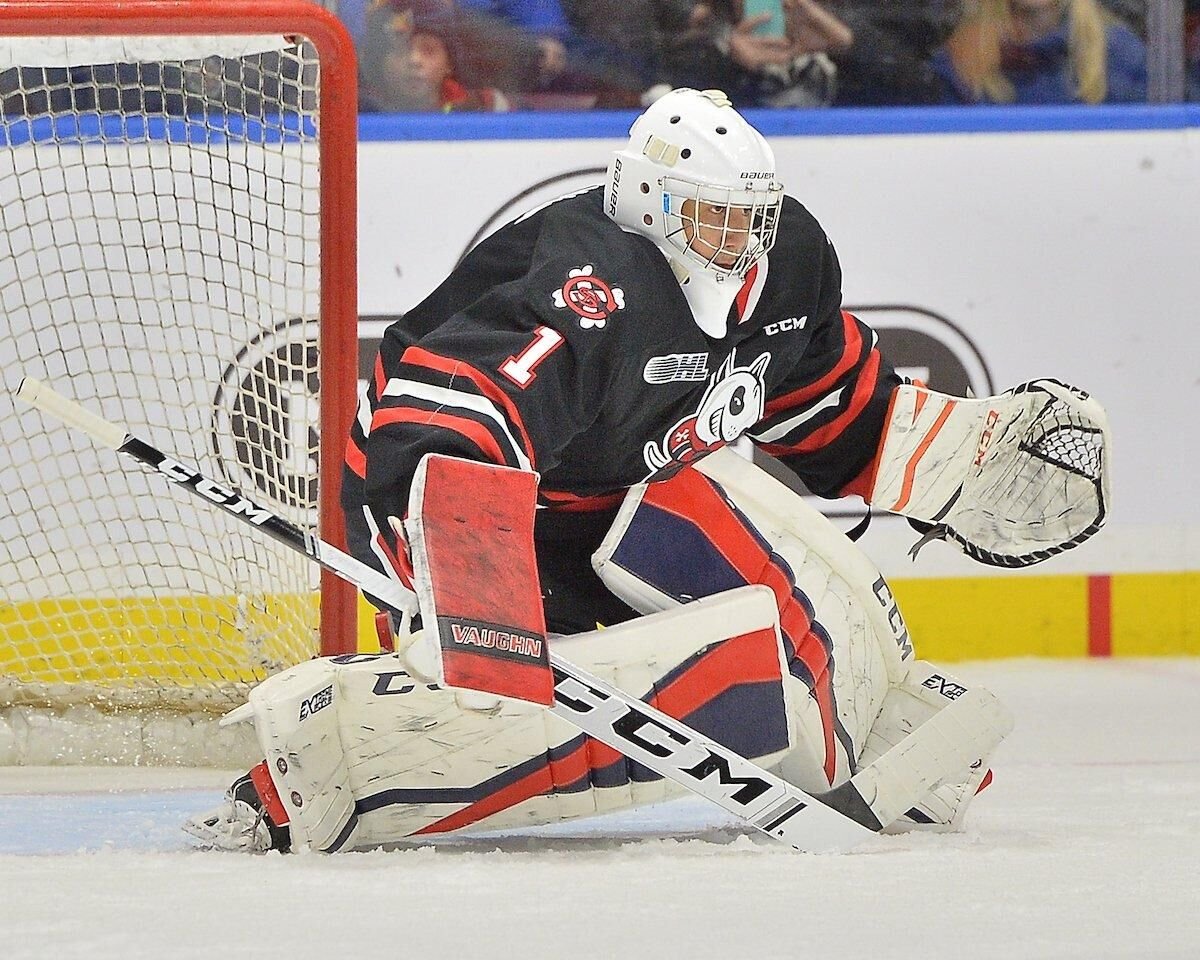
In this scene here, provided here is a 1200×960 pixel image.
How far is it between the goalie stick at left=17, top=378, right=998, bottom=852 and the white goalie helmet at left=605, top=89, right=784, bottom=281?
47 centimetres

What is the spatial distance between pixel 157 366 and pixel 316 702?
1.09 meters

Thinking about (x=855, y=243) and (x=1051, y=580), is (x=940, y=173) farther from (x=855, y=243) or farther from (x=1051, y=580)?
(x=1051, y=580)

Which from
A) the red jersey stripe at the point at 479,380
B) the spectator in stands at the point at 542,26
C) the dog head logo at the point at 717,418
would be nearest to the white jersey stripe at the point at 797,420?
the dog head logo at the point at 717,418

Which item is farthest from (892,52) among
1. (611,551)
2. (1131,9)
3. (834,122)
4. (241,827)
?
(241,827)

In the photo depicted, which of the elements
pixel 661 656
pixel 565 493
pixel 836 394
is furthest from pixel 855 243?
pixel 661 656

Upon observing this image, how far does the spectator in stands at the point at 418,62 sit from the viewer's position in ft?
10.2

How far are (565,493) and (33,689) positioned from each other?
94cm

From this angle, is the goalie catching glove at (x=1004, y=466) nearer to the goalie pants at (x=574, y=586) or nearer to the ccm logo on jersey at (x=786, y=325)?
the ccm logo on jersey at (x=786, y=325)

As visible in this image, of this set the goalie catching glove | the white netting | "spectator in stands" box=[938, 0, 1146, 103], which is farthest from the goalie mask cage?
"spectator in stands" box=[938, 0, 1146, 103]

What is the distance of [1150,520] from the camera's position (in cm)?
334

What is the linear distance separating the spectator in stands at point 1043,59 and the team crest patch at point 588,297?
1.76 meters

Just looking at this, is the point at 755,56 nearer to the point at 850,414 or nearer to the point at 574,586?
the point at 850,414

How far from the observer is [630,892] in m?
1.43

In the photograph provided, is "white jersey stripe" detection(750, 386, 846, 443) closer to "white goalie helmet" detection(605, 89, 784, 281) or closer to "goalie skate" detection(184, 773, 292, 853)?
"white goalie helmet" detection(605, 89, 784, 281)
